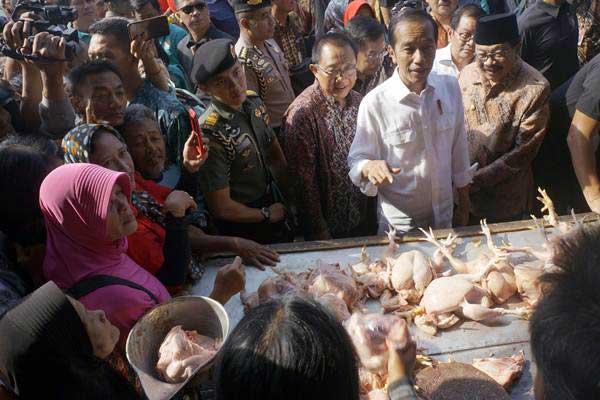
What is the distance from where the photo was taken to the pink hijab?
1.73m

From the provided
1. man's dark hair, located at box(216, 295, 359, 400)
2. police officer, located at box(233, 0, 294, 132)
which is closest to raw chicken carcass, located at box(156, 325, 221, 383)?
man's dark hair, located at box(216, 295, 359, 400)

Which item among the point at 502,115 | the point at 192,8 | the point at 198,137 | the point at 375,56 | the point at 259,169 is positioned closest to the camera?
the point at 198,137

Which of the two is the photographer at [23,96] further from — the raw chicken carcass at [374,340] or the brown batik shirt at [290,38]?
the brown batik shirt at [290,38]

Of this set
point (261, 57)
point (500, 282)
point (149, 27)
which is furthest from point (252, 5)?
point (500, 282)

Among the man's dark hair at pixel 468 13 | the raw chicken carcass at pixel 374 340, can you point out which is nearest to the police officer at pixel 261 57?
the man's dark hair at pixel 468 13

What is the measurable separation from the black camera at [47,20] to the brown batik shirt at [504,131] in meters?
2.30

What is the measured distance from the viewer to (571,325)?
3.57 feet

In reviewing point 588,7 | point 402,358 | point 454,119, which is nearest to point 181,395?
point 402,358

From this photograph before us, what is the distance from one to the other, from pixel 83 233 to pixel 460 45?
304cm

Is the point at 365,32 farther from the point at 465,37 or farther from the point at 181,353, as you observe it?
the point at 181,353

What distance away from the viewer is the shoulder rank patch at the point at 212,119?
2.73 metres

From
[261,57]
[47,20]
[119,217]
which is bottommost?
[119,217]

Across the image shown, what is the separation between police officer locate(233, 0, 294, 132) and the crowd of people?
0.01 meters

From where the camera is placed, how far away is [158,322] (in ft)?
5.27
